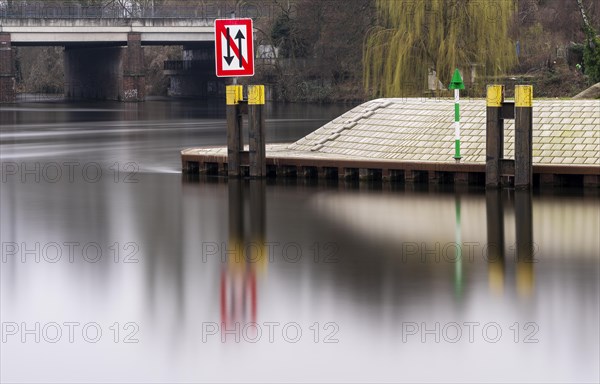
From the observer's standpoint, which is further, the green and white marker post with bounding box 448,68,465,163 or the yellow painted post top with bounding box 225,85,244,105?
the yellow painted post top with bounding box 225,85,244,105

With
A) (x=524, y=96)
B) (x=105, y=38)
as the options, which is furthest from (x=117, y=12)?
(x=524, y=96)

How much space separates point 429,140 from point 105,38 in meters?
70.1

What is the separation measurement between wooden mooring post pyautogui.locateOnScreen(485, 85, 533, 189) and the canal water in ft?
2.13

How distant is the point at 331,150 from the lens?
113 feet

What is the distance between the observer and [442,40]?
5378 centimetres

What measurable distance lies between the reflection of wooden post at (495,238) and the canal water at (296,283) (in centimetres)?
5

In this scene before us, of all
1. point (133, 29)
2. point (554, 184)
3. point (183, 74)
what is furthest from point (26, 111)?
point (554, 184)

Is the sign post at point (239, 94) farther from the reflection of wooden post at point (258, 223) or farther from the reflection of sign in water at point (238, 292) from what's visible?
the reflection of sign in water at point (238, 292)

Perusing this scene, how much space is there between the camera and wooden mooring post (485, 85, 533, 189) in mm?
28234
